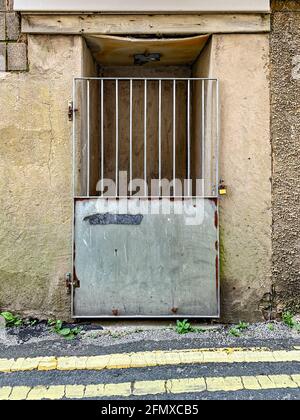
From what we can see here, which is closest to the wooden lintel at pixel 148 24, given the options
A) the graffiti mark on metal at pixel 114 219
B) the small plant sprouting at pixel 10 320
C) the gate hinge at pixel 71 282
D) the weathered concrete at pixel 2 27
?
the weathered concrete at pixel 2 27

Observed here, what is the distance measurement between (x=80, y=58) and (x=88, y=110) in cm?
60

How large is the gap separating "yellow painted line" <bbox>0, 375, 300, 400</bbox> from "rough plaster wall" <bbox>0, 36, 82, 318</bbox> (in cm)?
131

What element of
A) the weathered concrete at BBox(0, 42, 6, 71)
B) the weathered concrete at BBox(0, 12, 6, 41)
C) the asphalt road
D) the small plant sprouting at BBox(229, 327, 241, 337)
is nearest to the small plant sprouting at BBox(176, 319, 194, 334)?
the asphalt road

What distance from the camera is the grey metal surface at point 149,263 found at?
411 cm

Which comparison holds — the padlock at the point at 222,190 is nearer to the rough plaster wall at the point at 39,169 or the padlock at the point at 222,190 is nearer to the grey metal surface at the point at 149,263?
the grey metal surface at the point at 149,263

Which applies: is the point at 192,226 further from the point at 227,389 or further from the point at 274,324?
the point at 227,389

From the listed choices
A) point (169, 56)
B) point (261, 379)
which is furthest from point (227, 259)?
point (169, 56)

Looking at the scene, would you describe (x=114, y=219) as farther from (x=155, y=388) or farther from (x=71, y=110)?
(x=155, y=388)

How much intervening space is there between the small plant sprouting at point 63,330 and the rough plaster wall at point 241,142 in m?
1.55

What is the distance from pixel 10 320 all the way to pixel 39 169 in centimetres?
158

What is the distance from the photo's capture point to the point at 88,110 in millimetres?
4551

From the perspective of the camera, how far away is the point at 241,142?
4188 millimetres

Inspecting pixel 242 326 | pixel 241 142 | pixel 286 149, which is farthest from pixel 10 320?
pixel 286 149
